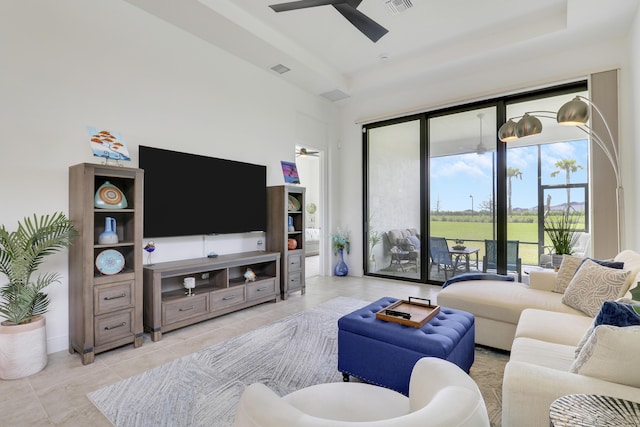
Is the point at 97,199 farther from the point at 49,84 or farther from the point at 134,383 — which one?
the point at 134,383

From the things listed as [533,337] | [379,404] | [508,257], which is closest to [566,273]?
[533,337]

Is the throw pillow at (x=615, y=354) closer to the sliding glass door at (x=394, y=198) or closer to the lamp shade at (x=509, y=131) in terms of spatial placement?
the lamp shade at (x=509, y=131)

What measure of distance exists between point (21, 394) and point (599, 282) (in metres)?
4.18

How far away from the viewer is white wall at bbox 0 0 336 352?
2590mm

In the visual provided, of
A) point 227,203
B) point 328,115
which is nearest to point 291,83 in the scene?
point 328,115

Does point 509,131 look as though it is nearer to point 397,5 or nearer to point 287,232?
point 397,5

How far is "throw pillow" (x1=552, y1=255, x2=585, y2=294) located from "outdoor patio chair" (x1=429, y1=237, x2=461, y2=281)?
213 cm

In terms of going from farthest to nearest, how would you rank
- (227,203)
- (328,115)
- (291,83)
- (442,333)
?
(328,115) → (291,83) → (227,203) → (442,333)

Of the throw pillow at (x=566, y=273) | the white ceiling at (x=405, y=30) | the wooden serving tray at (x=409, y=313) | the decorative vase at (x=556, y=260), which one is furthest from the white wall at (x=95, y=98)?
the decorative vase at (x=556, y=260)

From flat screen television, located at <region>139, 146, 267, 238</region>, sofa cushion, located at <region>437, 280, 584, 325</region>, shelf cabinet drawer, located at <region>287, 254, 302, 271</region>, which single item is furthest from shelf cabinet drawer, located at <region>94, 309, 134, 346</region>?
sofa cushion, located at <region>437, 280, 584, 325</region>

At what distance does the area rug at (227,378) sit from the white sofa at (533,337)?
353 mm

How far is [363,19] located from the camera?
284 cm

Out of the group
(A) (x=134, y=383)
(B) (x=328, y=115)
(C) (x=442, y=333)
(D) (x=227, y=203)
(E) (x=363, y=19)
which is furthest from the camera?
(B) (x=328, y=115)

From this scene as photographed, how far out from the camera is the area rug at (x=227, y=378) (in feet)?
6.14
